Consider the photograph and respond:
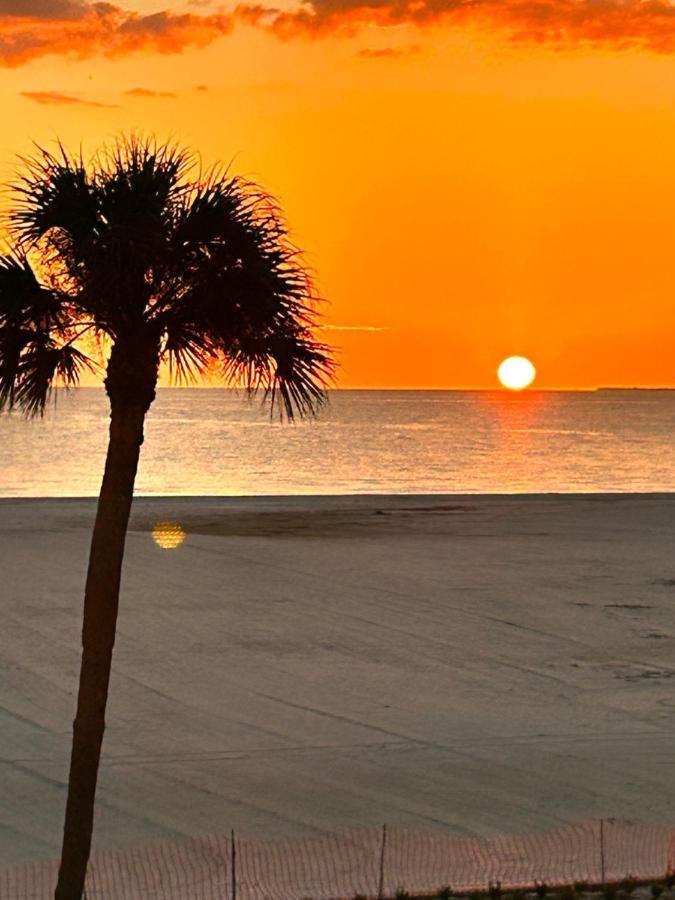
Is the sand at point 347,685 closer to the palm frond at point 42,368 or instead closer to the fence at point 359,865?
the fence at point 359,865

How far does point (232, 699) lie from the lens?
72.7ft

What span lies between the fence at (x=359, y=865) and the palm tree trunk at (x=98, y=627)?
210 cm

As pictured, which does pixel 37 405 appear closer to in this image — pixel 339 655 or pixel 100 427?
pixel 339 655

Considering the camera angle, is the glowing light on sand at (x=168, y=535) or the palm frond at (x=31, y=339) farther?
the glowing light on sand at (x=168, y=535)

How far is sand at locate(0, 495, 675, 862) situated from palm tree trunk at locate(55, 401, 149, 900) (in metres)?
4.17

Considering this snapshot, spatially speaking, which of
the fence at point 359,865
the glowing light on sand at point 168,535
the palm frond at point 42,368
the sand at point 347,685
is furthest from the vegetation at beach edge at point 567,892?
the glowing light on sand at point 168,535

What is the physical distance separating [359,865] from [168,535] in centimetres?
2856

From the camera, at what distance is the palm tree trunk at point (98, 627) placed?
10680mm

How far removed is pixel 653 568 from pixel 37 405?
27658mm

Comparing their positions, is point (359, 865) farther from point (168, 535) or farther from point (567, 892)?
point (168, 535)

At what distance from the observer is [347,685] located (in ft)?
76.0

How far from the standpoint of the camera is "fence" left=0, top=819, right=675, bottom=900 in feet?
43.7

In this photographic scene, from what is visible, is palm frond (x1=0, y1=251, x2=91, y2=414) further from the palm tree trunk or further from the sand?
the sand

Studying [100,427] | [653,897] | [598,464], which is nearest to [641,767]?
[653,897]
